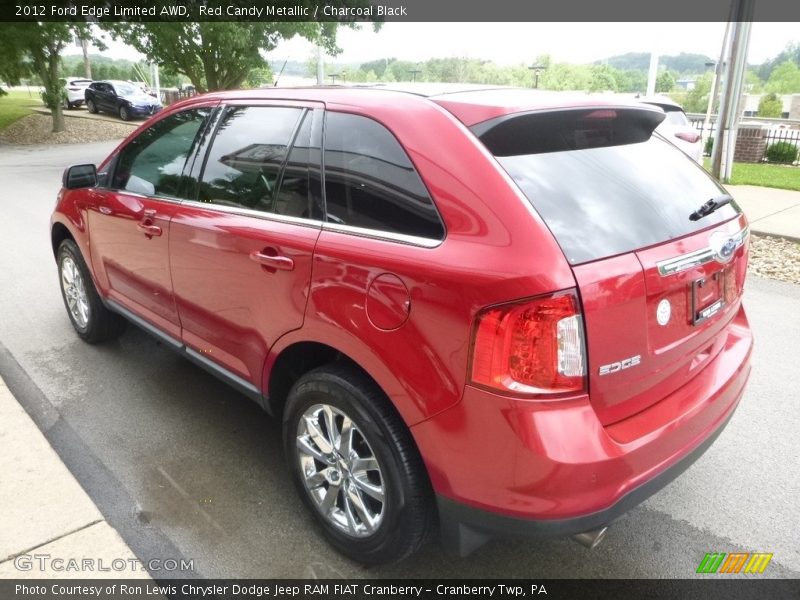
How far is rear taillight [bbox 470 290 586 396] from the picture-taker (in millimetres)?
1812

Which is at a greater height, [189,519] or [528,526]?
[528,526]

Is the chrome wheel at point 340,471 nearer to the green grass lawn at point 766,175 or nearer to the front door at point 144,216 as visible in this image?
the front door at point 144,216

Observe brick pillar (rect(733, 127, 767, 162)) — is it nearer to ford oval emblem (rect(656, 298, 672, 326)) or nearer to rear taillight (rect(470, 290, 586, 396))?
ford oval emblem (rect(656, 298, 672, 326))

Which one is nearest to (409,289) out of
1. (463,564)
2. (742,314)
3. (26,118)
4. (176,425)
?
(463,564)

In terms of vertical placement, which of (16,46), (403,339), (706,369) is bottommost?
(706,369)

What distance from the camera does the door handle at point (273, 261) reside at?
2.45 meters

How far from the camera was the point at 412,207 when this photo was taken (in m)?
2.13

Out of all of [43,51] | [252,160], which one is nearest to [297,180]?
[252,160]

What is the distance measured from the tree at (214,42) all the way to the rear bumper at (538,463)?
67.8 feet

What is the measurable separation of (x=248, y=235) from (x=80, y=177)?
6.42 ft

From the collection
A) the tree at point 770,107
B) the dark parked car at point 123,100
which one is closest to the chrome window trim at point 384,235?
the dark parked car at point 123,100

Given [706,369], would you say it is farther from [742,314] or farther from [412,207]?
[412,207]

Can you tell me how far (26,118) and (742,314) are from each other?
30.7 m

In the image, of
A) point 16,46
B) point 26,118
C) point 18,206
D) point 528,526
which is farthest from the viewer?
point 26,118
